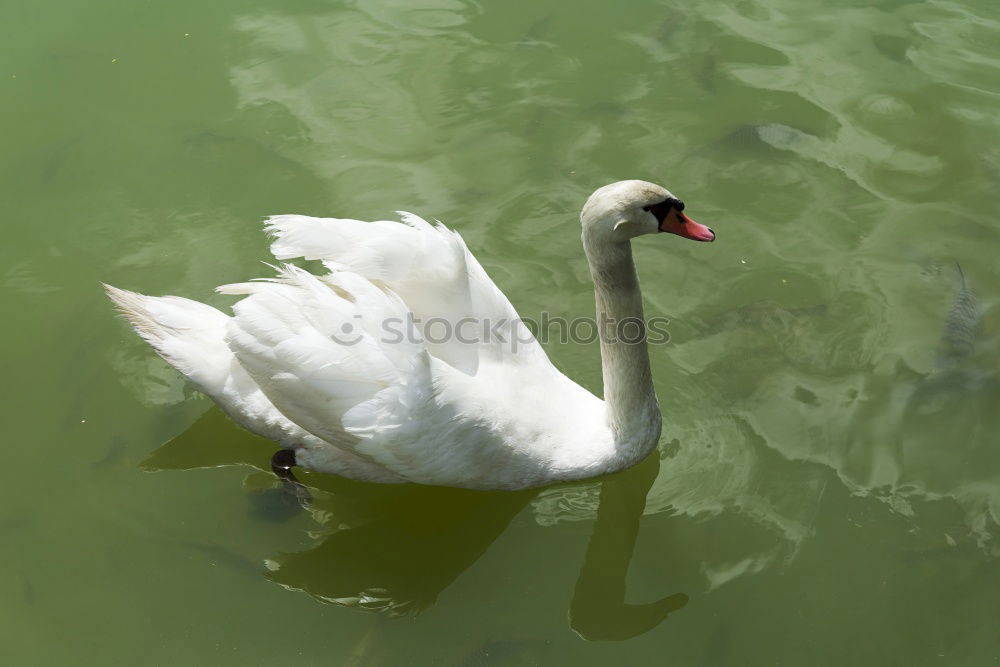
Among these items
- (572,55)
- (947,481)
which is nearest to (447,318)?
(947,481)

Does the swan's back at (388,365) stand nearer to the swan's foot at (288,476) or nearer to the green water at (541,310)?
the swan's foot at (288,476)

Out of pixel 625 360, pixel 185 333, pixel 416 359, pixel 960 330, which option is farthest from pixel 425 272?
pixel 960 330

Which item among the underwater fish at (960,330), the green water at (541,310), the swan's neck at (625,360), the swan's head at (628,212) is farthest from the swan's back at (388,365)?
the underwater fish at (960,330)

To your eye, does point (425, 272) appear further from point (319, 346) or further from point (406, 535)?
point (406, 535)

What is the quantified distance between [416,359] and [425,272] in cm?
57

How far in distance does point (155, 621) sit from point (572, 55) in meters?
4.77

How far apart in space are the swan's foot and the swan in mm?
10

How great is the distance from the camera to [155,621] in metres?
4.40

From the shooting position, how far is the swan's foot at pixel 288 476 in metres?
4.74

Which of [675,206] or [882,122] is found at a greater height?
[675,206]

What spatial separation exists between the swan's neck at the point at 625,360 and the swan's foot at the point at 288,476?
1.47 metres

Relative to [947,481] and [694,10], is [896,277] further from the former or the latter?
[694,10]

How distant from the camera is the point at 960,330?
17.6ft

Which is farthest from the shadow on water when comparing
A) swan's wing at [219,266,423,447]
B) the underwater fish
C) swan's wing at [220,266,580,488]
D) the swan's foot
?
the underwater fish
